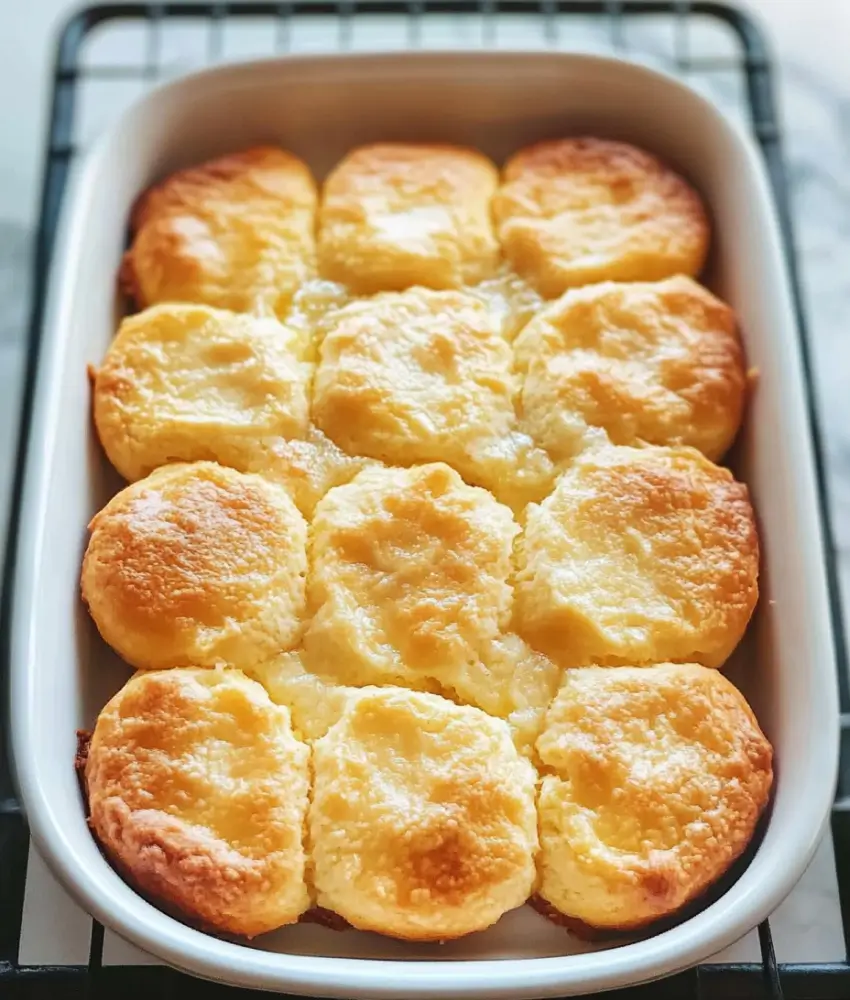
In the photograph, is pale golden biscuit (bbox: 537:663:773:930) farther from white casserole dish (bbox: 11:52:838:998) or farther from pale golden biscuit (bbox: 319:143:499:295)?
pale golden biscuit (bbox: 319:143:499:295)

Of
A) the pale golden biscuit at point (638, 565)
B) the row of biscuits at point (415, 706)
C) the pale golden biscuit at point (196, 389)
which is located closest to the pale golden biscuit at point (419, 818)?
the row of biscuits at point (415, 706)

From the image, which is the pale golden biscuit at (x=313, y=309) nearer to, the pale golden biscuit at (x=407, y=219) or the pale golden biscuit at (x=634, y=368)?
the pale golden biscuit at (x=407, y=219)

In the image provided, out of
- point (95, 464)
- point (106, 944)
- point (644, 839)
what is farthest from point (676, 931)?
point (95, 464)

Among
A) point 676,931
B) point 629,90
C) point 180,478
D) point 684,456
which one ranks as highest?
point 629,90

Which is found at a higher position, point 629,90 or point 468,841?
point 629,90

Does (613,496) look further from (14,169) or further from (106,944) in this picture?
(14,169)

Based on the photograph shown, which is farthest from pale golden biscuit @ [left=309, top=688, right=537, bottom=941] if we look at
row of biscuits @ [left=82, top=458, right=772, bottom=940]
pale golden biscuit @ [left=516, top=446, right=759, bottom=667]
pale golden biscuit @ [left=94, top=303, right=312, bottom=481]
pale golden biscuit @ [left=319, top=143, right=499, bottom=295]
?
pale golden biscuit @ [left=319, top=143, right=499, bottom=295]

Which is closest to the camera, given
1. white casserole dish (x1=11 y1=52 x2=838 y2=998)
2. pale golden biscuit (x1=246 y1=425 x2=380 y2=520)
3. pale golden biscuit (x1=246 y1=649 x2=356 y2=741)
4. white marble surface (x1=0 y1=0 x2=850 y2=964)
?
white casserole dish (x1=11 y1=52 x2=838 y2=998)
